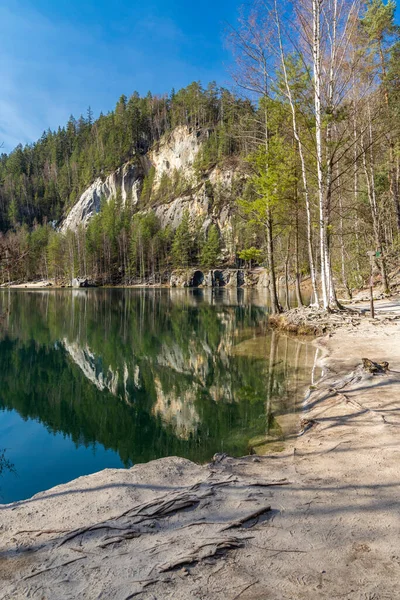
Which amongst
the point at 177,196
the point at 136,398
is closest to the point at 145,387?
the point at 136,398

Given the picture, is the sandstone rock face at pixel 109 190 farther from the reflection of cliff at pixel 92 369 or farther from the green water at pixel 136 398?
the reflection of cliff at pixel 92 369

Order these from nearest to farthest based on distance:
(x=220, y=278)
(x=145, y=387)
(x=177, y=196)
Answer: (x=145, y=387), (x=220, y=278), (x=177, y=196)

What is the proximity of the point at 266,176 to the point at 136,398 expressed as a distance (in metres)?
11.8

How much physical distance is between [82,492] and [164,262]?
82260mm

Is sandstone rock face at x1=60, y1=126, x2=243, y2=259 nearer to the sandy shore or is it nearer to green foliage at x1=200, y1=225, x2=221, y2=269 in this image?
green foliage at x1=200, y1=225, x2=221, y2=269

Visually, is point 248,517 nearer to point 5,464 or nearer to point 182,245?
point 5,464

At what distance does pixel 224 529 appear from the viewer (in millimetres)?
3021

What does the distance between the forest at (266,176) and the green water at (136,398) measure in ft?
12.2

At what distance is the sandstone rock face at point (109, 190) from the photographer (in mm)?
105938

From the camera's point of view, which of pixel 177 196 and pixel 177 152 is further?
pixel 177 152

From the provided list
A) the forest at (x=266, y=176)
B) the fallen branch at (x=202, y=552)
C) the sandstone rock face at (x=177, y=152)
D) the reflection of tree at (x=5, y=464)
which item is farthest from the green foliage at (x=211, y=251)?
the fallen branch at (x=202, y=552)

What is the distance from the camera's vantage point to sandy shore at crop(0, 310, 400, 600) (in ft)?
7.97

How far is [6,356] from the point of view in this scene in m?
14.8

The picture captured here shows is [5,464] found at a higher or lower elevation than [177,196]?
lower
